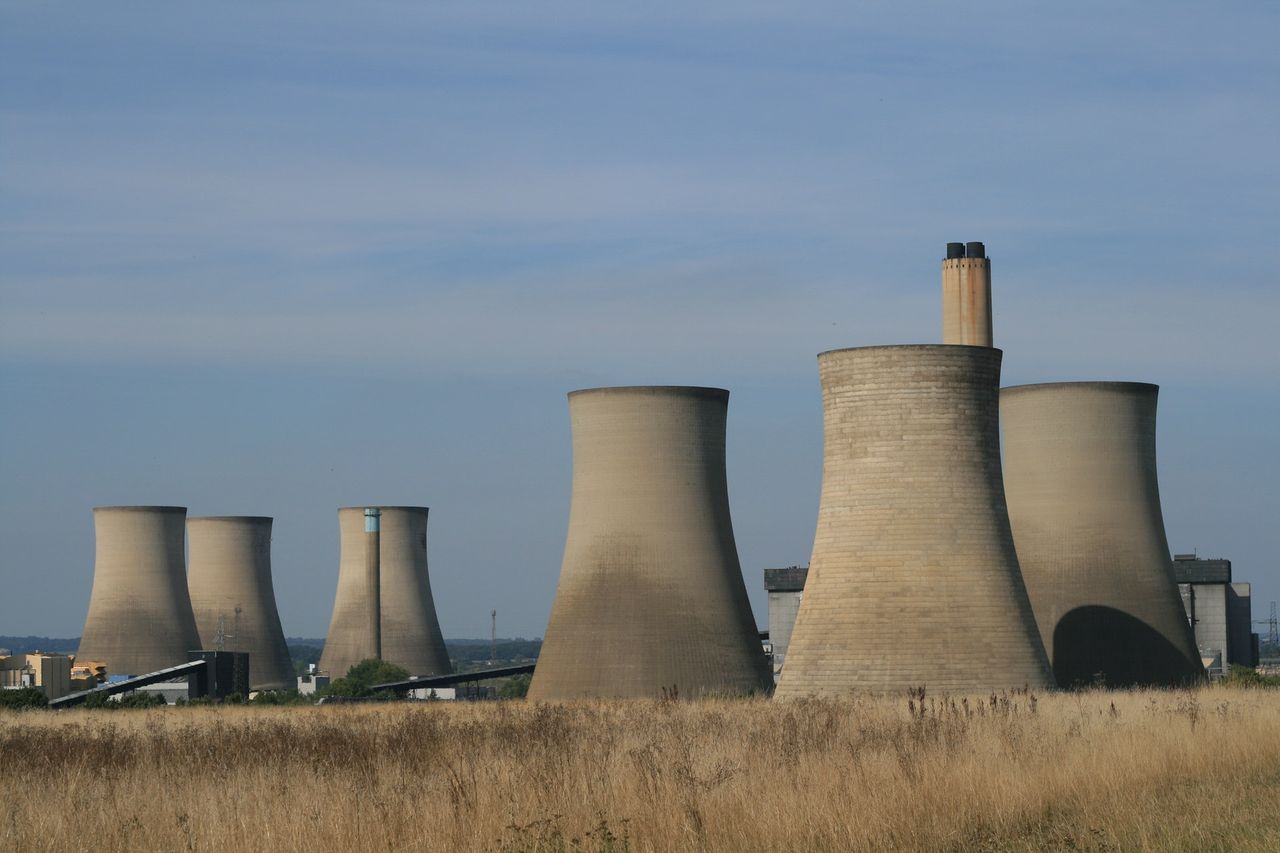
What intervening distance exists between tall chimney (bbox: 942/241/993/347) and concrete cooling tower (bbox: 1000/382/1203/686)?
1709 mm

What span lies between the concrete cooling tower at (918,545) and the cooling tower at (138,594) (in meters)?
29.7

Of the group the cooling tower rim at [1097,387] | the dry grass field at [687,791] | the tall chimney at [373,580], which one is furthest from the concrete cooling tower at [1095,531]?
the tall chimney at [373,580]

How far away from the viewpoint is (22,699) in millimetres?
37188

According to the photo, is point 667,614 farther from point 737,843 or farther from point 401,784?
point 737,843

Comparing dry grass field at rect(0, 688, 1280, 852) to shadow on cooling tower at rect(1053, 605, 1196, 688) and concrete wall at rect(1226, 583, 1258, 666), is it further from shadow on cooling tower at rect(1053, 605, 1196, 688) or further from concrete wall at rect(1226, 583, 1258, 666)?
concrete wall at rect(1226, 583, 1258, 666)

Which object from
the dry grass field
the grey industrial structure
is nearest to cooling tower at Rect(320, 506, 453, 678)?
the grey industrial structure

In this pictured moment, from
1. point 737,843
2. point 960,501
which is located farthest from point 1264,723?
point 960,501

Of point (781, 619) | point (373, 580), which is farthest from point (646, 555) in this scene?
point (373, 580)

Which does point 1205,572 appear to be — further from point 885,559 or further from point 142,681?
point 142,681

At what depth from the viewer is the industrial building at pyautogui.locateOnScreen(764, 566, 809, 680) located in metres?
52.3

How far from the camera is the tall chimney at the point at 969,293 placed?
3534 centimetres

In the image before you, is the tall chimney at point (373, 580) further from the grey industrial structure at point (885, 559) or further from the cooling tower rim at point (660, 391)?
the cooling tower rim at point (660, 391)

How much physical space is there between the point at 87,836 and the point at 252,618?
50.9 meters

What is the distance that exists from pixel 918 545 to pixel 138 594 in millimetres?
32190
